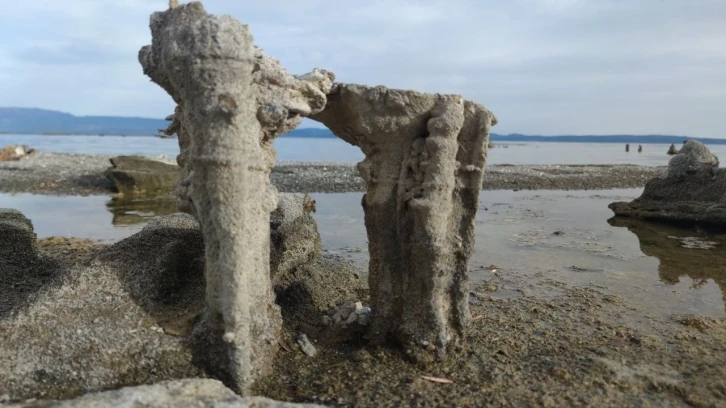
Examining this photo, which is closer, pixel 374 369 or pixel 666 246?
pixel 374 369

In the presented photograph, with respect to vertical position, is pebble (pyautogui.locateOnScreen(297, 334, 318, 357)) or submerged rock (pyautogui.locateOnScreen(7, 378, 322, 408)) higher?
submerged rock (pyautogui.locateOnScreen(7, 378, 322, 408))

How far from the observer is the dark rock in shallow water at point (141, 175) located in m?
18.9

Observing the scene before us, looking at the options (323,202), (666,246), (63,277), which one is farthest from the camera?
(323,202)

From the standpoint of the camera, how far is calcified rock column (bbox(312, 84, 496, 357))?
4695 mm

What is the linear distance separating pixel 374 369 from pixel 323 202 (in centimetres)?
1247

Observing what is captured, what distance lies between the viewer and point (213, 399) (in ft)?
11.1

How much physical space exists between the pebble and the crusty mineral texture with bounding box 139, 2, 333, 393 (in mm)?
486

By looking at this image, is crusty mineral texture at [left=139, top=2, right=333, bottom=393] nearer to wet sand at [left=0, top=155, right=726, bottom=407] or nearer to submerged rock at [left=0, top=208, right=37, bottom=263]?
wet sand at [left=0, top=155, right=726, bottom=407]

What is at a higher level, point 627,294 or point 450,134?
point 450,134

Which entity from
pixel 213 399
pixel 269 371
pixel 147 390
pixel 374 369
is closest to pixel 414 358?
pixel 374 369

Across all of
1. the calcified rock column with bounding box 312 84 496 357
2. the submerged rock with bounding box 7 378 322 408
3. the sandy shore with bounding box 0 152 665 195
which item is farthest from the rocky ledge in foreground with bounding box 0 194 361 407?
the sandy shore with bounding box 0 152 665 195

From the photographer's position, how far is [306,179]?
2194cm

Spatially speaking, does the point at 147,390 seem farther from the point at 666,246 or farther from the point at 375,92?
the point at 666,246

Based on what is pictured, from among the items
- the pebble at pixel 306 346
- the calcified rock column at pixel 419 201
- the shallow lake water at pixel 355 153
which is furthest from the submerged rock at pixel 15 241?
the shallow lake water at pixel 355 153
